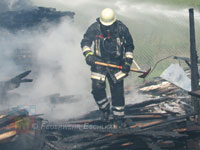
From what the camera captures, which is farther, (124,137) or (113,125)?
(113,125)

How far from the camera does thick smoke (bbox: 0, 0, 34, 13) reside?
8.99 metres

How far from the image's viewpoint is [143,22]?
18828 millimetres

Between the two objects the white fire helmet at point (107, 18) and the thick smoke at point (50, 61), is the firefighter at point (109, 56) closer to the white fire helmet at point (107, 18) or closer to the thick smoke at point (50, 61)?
the white fire helmet at point (107, 18)

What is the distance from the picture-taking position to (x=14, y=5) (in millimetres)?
9383

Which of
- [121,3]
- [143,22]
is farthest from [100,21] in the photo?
[121,3]

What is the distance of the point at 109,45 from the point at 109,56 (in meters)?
0.24

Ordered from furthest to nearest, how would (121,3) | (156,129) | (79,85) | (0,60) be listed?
(121,3) → (79,85) → (0,60) → (156,129)

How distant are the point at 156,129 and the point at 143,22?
50.6 feet

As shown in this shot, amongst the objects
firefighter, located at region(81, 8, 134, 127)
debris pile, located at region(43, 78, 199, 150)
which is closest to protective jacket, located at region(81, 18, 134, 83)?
firefighter, located at region(81, 8, 134, 127)

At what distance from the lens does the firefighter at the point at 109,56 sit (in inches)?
192

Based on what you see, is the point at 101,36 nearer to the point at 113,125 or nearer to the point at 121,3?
the point at 113,125

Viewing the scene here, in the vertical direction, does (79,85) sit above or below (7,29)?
below

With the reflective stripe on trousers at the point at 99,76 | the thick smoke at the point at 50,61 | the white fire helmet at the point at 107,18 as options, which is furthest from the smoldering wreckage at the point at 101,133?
the thick smoke at the point at 50,61

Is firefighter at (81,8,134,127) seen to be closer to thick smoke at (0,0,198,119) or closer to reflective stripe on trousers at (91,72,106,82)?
reflective stripe on trousers at (91,72,106,82)
